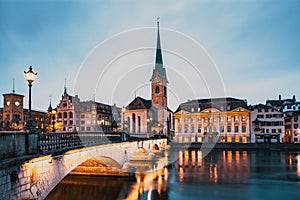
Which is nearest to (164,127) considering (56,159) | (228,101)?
(228,101)

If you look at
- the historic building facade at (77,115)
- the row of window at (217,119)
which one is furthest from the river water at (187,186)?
the historic building facade at (77,115)

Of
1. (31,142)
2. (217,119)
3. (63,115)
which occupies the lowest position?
(31,142)

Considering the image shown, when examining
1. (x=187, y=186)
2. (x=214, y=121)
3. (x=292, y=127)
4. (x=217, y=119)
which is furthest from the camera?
(x=214, y=121)

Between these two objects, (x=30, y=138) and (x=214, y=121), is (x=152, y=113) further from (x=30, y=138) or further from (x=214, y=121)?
(x=30, y=138)

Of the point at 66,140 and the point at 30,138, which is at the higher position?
the point at 30,138

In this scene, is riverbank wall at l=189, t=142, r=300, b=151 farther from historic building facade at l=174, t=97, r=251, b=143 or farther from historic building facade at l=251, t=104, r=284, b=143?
historic building facade at l=251, t=104, r=284, b=143

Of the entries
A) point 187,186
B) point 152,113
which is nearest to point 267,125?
point 152,113

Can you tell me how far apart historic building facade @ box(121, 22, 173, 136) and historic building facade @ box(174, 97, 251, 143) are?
8663mm

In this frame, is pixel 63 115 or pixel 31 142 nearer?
pixel 31 142

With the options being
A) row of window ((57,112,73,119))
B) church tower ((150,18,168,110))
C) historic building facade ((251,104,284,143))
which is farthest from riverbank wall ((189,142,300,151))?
row of window ((57,112,73,119))

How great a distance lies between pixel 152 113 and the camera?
10056 cm

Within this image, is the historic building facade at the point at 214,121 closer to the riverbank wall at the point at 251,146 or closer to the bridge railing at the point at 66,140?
the riverbank wall at the point at 251,146

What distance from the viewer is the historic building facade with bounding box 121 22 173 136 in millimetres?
95875

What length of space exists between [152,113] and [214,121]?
23.3 metres
